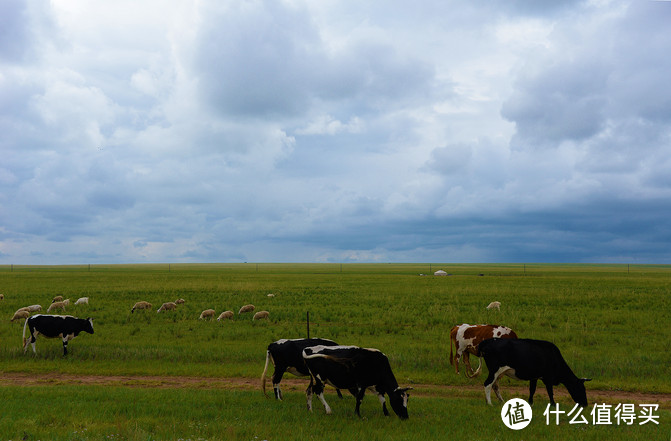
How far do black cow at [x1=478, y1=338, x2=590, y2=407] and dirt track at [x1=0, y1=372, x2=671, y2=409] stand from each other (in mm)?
1484

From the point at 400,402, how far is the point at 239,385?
20.5 feet

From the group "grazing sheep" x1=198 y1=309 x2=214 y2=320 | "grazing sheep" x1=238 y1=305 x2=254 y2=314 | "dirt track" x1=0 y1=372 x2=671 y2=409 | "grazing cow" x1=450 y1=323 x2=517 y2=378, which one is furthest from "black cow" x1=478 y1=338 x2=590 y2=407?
"grazing sheep" x1=238 y1=305 x2=254 y2=314

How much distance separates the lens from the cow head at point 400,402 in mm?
10282

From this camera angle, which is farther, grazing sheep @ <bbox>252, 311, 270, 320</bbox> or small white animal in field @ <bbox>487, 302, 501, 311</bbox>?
small white animal in field @ <bbox>487, 302, 501, 311</bbox>

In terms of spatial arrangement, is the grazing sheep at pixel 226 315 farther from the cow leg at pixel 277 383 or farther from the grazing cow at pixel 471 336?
the grazing cow at pixel 471 336

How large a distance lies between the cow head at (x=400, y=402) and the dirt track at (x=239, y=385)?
3267mm

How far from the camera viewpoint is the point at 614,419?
10625 millimetres

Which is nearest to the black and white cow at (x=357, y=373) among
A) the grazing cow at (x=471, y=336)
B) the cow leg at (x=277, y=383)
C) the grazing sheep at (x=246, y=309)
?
the cow leg at (x=277, y=383)

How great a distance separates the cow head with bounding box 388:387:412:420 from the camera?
10.3 meters

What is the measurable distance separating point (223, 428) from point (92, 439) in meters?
2.55

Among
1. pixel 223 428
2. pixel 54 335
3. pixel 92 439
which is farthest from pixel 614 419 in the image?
pixel 54 335

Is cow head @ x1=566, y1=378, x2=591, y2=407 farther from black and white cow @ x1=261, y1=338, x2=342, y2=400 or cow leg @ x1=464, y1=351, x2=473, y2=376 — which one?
black and white cow @ x1=261, y1=338, x2=342, y2=400

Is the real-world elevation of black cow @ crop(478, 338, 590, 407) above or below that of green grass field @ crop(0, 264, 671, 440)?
above

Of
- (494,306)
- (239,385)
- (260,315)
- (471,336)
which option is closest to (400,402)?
(471,336)
